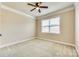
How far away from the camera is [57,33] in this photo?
1.64 metres

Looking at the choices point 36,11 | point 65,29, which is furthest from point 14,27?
point 65,29

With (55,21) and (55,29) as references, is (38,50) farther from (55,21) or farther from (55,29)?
(55,21)

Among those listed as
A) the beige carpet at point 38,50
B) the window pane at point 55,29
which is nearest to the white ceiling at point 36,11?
the window pane at point 55,29

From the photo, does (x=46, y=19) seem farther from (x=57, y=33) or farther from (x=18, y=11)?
(x=18, y=11)

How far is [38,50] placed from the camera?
1.87 meters

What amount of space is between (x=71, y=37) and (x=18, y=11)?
115 cm

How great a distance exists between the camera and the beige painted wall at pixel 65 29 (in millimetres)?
1579

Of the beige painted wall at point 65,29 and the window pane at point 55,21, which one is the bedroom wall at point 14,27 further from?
the window pane at point 55,21

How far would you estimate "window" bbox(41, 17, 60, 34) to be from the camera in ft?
5.23

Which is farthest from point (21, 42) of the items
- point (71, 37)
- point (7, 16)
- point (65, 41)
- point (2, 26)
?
point (71, 37)

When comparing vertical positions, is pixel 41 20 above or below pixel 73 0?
below

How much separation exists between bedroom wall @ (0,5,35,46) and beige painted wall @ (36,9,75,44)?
0.17 meters

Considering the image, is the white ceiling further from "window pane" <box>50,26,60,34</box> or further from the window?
"window pane" <box>50,26,60,34</box>

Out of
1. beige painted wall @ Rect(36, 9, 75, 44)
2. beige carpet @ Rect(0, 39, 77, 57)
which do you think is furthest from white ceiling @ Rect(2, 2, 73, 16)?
beige carpet @ Rect(0, 39, 77, 57)
